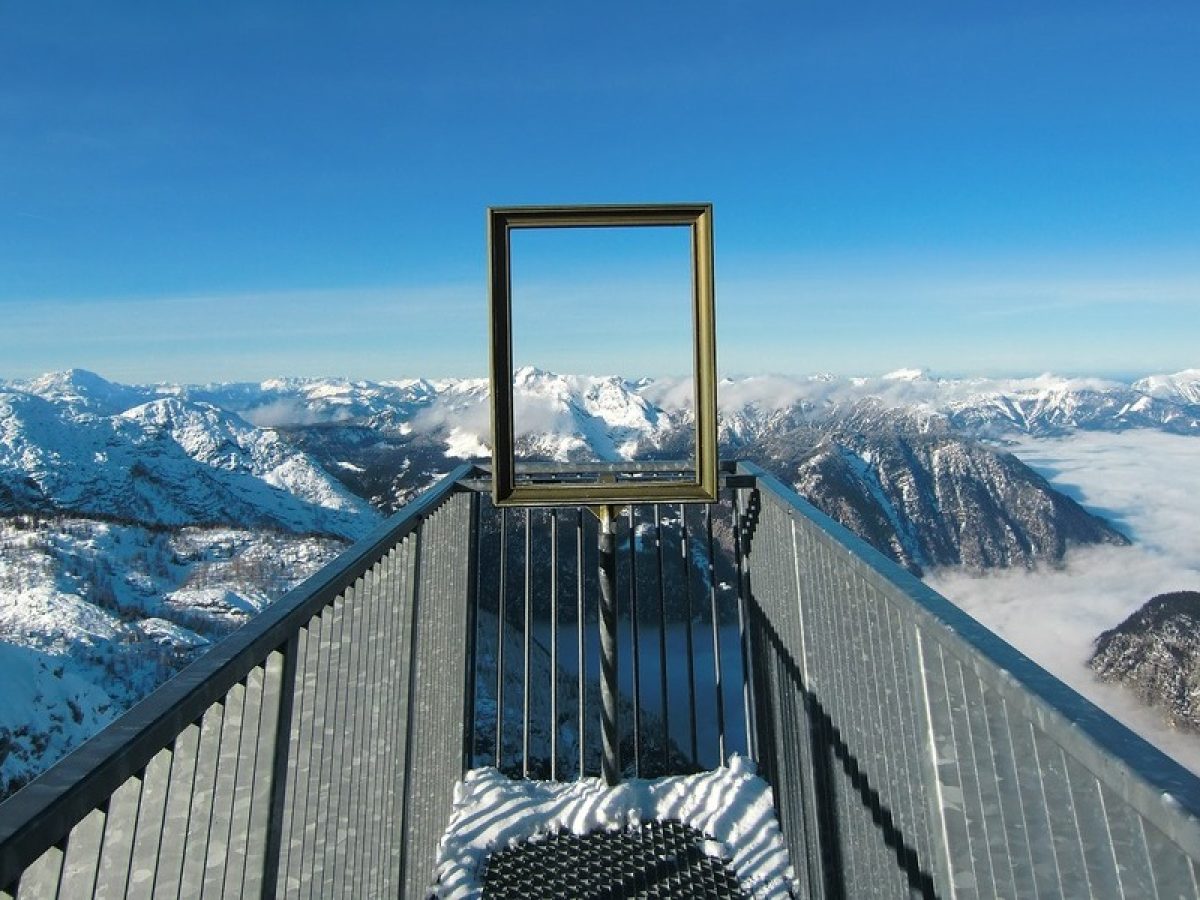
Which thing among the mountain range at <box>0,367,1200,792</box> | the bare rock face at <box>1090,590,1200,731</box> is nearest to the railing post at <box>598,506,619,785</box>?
the mountain range at <box>0,367,1200,792</box>

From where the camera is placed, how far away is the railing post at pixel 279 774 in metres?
1.21

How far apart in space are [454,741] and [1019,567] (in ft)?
471

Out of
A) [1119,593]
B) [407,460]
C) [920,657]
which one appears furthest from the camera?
[1119,593]

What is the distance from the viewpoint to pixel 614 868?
104 inches

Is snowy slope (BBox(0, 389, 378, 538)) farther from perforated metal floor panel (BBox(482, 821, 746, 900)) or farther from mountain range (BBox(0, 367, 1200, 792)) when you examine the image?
perforated metal floor panel (BBox(482, 821, 746, 900))

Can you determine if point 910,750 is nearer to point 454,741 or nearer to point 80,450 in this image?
point 454,741

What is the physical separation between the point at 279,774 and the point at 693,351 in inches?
83.8

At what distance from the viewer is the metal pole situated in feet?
10.3

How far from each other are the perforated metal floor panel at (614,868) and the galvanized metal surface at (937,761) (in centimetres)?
34

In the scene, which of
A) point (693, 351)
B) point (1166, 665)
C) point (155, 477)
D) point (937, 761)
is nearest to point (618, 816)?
point (693, 351)

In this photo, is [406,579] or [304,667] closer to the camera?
[304,667]

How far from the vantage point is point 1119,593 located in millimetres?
126000

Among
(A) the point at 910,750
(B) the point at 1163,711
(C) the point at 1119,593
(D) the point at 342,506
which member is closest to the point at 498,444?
(A) the point at 910,750

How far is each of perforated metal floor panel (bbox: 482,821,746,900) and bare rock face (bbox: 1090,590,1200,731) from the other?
84835 millimetres
